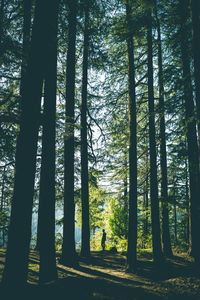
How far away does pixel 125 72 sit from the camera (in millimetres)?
12531

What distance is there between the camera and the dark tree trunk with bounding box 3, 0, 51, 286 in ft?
16.5

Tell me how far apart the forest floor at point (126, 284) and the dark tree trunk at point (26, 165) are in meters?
0.64

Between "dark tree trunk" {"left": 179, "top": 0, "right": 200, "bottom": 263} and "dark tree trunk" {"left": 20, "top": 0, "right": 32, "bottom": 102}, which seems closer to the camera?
"dark tree trunk" {"left": 20, "top": 0, "right": 32, "bottom": 102}

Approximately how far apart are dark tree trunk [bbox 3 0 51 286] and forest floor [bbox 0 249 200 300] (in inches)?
25.2

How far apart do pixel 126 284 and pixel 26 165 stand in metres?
4.94

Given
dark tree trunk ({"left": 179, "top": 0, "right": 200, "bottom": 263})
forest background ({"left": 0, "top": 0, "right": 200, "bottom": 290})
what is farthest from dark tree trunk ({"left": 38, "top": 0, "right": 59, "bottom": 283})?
dark tree trunk ({"left": 179, "top": 0, "right": 200, "bottom": 263})

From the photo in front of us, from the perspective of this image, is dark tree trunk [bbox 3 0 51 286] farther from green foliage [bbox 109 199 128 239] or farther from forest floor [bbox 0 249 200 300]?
green foliage [bbox 109 199 128 239]

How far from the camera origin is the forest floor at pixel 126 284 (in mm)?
4084

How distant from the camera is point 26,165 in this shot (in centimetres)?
526

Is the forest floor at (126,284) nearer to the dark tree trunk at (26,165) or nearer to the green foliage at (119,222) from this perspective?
the dark tree trunk at (26,165)

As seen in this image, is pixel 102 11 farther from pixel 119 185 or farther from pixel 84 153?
pixel 119 185

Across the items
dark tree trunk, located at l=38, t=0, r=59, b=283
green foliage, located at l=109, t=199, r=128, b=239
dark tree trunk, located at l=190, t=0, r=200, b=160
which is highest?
dark tree trunk, located at l=190, t=0, r=200, b=160

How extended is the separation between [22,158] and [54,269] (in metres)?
3.73

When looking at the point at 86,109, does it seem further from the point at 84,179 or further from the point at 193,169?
the point at 193,169
